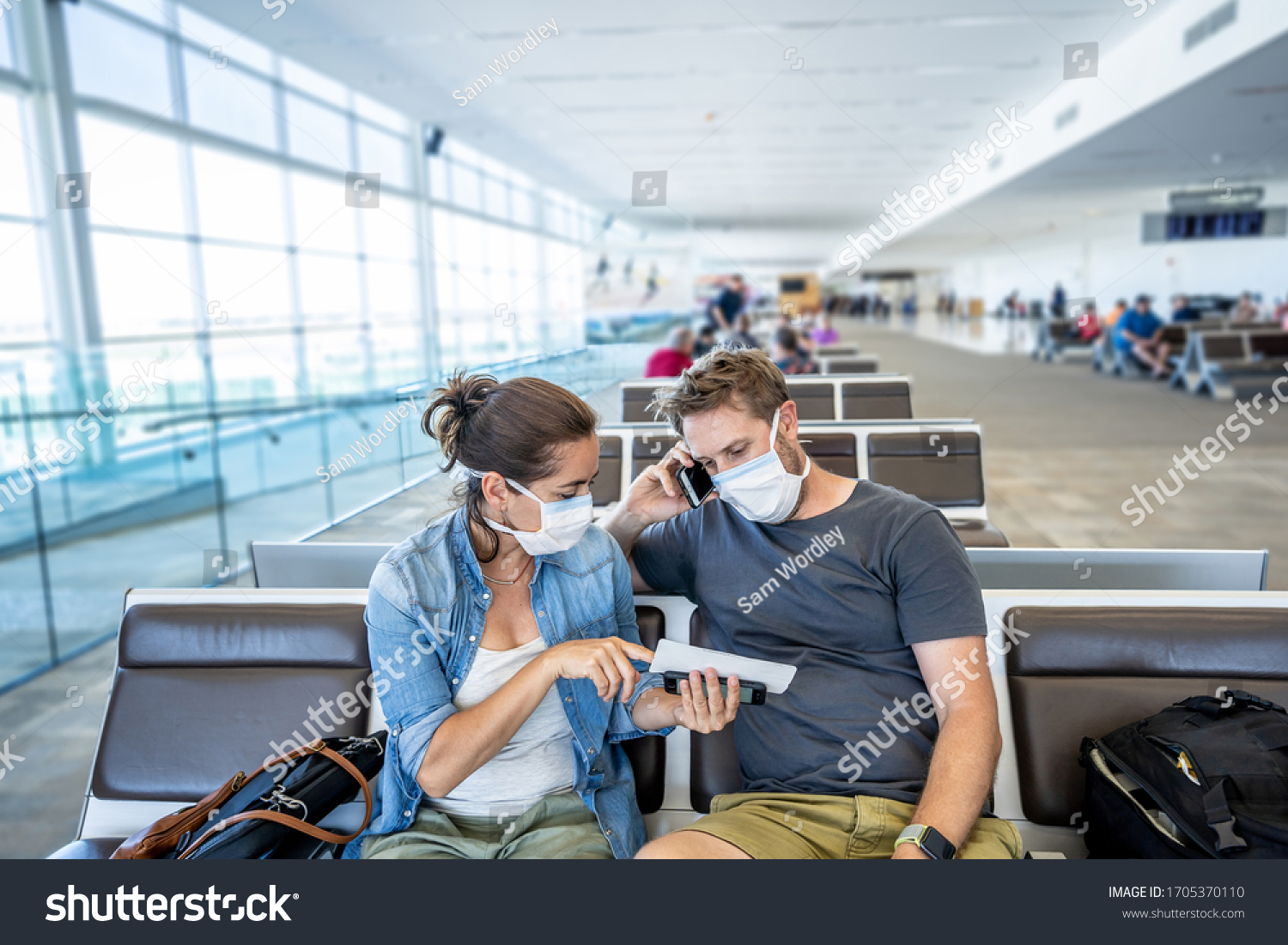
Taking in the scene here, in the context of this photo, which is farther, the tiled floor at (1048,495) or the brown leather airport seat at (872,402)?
the brown leather airport seat at (872,402)

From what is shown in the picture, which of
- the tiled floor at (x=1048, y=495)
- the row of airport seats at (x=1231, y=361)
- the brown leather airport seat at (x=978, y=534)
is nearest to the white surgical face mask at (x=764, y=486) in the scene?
the tiled floor at (x=1048, y=495)

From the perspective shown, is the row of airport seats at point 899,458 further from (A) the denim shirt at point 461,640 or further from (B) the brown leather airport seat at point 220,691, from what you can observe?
(A) the denim shirt at point 461,640

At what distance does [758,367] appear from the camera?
1.67 metres

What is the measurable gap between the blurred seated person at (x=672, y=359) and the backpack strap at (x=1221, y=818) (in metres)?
5.11

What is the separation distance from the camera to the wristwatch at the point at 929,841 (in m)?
1.33

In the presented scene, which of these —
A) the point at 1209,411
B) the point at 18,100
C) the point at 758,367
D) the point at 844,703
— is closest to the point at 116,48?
the point at 18,100

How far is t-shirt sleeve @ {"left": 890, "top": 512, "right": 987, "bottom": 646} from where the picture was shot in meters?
1.51

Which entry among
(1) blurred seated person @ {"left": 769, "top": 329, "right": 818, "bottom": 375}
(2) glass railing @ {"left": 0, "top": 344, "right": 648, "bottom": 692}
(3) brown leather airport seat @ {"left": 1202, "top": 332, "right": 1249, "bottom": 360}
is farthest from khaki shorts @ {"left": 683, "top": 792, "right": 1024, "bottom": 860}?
(3) brown leather airport seat @ {"left": 1202, "top": 332, "right": 1249, "bottom": 360}

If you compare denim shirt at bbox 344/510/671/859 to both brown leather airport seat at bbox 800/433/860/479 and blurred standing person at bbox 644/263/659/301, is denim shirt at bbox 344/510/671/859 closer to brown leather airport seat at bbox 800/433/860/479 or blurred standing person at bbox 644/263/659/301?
brown leather airport seat at bbox 800/433/860/479

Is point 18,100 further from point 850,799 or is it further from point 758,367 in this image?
point 850,799

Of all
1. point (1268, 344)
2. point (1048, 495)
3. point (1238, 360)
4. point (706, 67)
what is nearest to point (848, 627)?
point (1048, 495)

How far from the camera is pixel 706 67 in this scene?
8836 millimetres

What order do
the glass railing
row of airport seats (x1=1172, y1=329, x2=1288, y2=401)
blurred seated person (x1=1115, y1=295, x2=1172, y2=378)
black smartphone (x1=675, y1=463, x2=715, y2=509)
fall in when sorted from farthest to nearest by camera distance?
blurred seated person (x1=1115, y1=295, x2=1172, y2=378), row of airport seats (x1=1172, y1=329, x2=1288, y2=401), the glass railing, black smartphone (x1=675, y1=463, x2=715, y2=509)
